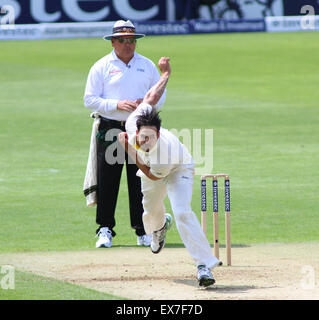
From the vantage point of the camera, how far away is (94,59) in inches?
1151

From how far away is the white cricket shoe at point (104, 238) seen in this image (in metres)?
9.16

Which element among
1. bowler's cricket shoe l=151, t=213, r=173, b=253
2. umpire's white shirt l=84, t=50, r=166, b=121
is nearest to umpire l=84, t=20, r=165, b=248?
umpire's white shirt l=84, t=50, r=166, b=121

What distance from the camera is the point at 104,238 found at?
9195 mm

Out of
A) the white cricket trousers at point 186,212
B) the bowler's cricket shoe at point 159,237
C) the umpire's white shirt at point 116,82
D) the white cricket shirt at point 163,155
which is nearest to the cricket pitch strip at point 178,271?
the bowler's cricket shoe at point 159,237

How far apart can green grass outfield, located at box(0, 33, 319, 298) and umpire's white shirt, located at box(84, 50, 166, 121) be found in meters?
1.44

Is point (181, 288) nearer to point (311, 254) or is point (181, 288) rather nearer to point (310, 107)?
point (311, 254)

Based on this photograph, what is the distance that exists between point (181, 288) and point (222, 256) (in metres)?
A: 1.36

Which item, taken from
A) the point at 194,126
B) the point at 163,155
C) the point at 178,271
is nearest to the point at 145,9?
the point at 194,126

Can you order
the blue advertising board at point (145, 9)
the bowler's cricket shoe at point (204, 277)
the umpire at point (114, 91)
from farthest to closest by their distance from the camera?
the blue advertising board at point (145, 9) → the umpire at point (114, 91) → the bowler's cricket shoe at point (204, 277)

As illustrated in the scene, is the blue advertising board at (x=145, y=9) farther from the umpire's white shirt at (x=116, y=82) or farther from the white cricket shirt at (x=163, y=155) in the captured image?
the white cricket shirt at (x=163, y=155)

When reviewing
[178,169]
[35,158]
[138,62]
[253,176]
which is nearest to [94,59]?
[35,158]

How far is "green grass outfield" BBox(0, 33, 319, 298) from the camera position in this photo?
10172 millimetres

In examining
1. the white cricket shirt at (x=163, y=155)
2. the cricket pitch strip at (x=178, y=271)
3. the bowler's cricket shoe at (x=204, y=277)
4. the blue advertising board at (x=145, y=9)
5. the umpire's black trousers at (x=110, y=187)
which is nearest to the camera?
the cricket pitch strip at (x=178, y=271)

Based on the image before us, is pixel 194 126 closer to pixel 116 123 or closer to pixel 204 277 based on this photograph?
pixel 116 123
